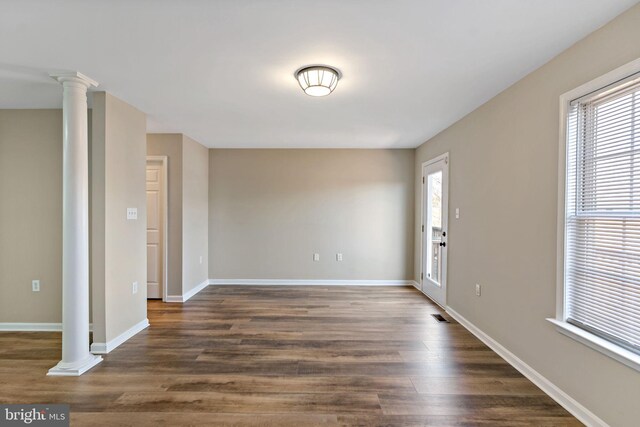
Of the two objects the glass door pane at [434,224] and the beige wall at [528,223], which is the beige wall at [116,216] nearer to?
the beige wall at [528,223]

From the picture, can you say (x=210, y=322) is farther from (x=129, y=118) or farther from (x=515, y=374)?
(x=515, y=374)

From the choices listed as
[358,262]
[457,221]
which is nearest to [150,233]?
[358,262]

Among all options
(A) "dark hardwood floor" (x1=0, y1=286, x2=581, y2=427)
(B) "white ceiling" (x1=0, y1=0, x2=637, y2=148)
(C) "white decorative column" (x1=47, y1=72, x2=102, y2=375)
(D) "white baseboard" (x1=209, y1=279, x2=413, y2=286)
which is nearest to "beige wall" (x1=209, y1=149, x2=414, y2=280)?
(D) "white baseboard" (x1=209, y1=279, x2=413, y2=286)

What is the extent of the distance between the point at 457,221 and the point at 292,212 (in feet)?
9.10

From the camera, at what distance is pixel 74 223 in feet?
8.29

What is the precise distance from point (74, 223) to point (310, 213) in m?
3.47

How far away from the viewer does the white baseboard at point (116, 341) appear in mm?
2842

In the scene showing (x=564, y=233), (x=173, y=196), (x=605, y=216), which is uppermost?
(x=173, y=196)

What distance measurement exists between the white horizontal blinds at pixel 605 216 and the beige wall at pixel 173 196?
4.46 metres

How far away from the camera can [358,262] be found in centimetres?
546

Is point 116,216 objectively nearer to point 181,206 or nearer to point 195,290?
point 181,206

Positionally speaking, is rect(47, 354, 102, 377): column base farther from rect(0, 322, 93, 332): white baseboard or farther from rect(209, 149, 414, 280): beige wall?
rect(209, 149, 414, 280): beige wall

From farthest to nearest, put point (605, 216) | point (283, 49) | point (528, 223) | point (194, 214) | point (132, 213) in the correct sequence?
point (194, 214)
point (132, 213)
point (528, 223)
point (283, 49)
point (605, 216)

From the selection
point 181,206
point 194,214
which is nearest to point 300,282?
point 194,214
